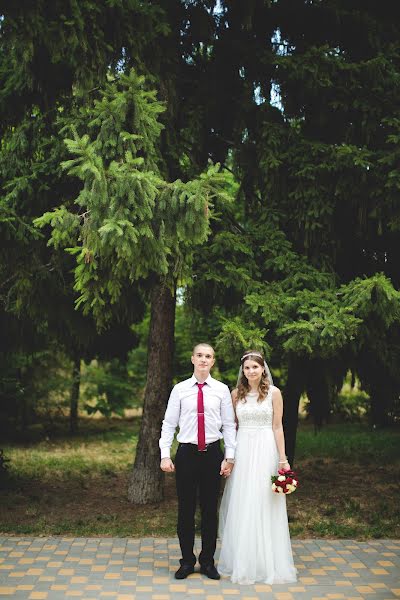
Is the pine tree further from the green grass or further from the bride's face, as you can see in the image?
the green grass

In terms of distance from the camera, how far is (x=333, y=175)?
320 inches

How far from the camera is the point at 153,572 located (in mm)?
5965

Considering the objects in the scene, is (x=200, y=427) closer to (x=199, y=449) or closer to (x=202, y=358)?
(x=199, y=449)

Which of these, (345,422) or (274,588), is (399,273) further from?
(345,422)

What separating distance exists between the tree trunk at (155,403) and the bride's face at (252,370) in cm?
341

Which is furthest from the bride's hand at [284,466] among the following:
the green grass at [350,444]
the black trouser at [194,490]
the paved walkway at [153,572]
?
the green grass at [350,444]

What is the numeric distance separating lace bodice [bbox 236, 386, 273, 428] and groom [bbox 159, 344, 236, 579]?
16 centimetres

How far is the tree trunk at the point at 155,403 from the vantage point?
9.12 meters

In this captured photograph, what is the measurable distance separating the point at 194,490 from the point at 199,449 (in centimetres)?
40

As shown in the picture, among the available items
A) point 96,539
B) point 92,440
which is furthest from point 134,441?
point 96,539

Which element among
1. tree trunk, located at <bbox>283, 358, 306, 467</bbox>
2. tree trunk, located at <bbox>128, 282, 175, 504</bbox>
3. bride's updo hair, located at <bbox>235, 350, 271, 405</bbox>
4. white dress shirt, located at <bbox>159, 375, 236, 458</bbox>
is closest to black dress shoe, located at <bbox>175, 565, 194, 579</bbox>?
white dress shirt, located at <bbox>159, 375, 236, 458</bbox>

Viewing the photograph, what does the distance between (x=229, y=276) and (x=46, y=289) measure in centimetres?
240

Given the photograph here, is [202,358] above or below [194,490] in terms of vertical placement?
above

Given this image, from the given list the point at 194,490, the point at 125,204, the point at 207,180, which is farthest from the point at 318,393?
the point at 125,204
